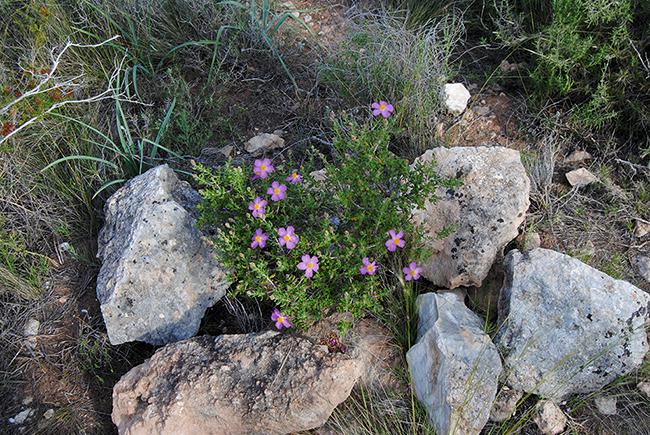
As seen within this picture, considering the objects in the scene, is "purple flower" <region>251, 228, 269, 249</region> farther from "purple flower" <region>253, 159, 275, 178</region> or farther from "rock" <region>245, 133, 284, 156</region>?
"rock" <region>245, 133, 284, 156</region>

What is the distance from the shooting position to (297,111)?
11.6 feet

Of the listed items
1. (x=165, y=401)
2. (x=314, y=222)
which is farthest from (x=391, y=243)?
(x=165, y=401)

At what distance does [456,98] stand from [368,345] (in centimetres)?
154

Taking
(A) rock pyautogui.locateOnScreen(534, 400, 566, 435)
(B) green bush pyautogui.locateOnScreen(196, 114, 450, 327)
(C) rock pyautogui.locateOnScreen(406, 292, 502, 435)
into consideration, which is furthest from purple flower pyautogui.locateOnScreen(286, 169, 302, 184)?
(A) rock pyautogui.locateOnScreen(534, 400, 566, 435)

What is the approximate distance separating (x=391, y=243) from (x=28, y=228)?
186 cm

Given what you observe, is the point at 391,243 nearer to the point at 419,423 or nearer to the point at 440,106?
the point at 419,423

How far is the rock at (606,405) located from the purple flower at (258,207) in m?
1.53

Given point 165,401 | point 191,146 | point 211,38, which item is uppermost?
point 211,38

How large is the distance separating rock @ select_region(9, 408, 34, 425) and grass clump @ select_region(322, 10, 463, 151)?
2.20 meters

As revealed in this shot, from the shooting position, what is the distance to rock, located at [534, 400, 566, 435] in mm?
2402

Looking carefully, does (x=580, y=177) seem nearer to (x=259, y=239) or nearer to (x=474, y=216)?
(x=474, y=216)

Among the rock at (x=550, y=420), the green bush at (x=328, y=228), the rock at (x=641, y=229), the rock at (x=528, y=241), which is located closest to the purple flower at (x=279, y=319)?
the green bush at (x=328, y=228)

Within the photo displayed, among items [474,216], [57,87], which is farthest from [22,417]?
[474,216]

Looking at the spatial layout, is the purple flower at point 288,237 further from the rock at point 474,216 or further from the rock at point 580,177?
the rock at point 580,177
